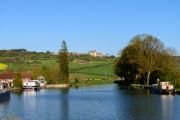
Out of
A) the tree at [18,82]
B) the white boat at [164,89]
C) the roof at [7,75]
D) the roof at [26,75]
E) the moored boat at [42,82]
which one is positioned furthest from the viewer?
the roof at [26,75]

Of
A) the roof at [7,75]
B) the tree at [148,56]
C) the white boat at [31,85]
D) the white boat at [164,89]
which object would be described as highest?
the tree at [148,56]

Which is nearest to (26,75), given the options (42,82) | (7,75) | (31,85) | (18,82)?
(7,75)

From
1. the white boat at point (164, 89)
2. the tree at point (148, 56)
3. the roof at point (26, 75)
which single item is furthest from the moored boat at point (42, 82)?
the white boat at point (164, 89)

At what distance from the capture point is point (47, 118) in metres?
64.3

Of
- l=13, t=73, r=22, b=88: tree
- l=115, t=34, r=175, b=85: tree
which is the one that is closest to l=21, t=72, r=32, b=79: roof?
l=13, t=73, r=22, b=88: tree

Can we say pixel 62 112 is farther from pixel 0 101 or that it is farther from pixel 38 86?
pixel 38 86

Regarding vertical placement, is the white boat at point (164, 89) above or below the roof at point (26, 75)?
below

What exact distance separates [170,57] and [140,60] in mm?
7931

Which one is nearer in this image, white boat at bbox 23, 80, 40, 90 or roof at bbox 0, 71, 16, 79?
white boat at bbox 23, 80, 40, 90

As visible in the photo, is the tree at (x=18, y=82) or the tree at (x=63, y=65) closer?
the tree at (x=18, y=82)

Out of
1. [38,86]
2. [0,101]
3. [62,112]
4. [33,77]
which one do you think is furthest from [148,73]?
[62,112]

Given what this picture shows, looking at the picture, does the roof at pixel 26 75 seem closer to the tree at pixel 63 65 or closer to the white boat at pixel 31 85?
the tree at pixel 63 65

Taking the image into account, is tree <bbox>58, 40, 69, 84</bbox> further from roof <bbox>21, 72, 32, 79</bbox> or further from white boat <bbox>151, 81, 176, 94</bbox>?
white boat <bbox>151, 81, 176, 94</bbox>

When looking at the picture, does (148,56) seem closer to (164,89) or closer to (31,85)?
(164,89)
